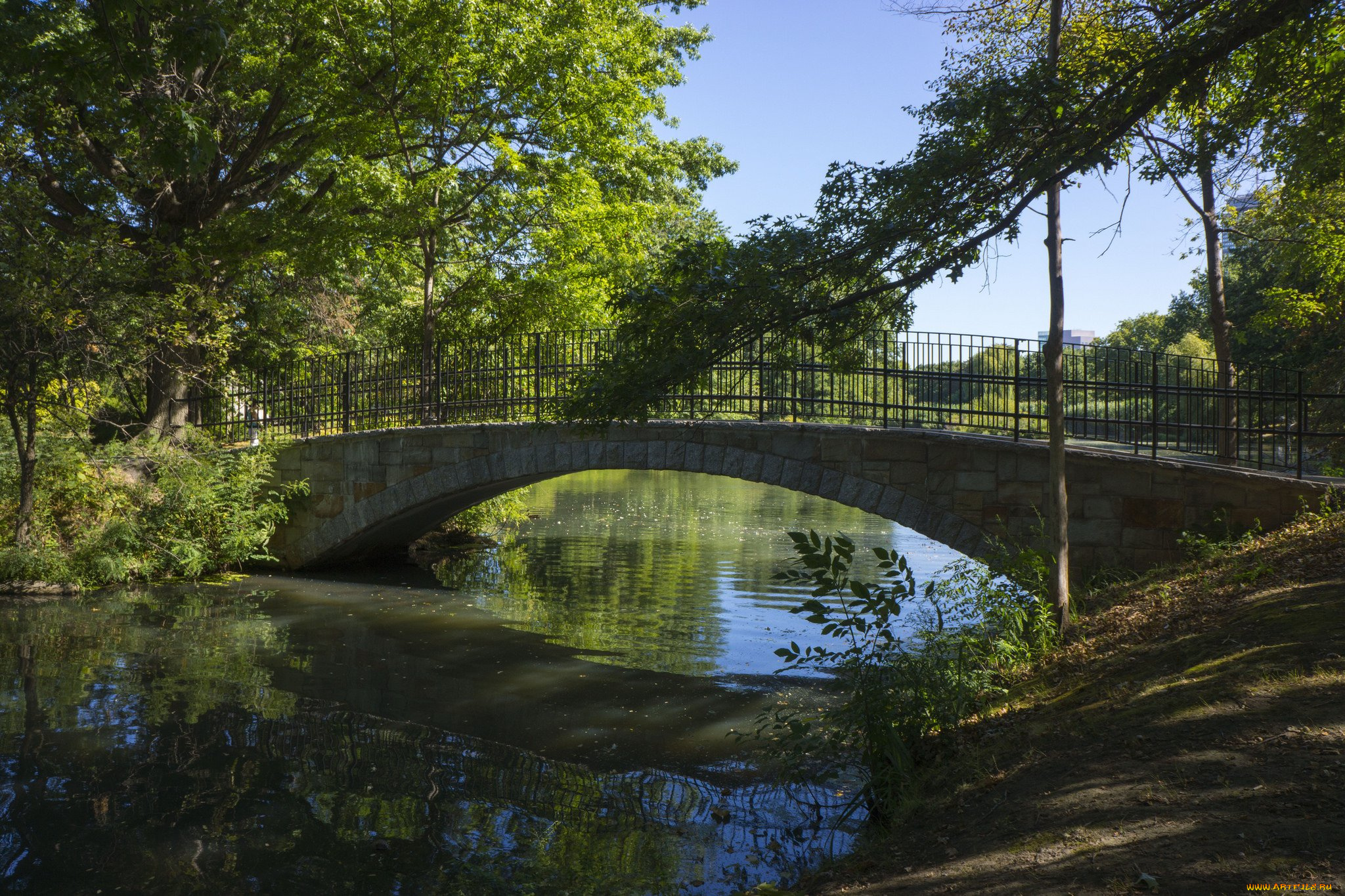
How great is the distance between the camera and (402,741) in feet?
23.0

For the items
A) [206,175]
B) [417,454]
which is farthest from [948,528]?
[206,175]

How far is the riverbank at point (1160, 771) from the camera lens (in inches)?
128

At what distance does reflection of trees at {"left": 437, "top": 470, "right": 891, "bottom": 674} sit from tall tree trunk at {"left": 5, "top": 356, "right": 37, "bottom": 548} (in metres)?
5.53

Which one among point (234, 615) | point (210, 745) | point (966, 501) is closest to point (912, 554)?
point (966, 501)

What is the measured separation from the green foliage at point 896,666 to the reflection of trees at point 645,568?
3.28 meters

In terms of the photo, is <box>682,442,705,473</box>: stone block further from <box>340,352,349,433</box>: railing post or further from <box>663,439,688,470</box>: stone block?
<box>340,352,349,433</box>: railing post

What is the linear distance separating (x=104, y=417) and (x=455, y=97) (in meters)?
7.76

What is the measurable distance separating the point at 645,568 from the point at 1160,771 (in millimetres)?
11167

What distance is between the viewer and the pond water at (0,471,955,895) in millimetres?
4902

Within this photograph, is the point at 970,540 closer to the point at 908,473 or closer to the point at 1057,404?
the point at 908,473

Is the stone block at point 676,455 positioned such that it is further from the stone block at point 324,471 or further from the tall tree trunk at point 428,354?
the stone block at point 324,471

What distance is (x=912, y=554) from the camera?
15.6m

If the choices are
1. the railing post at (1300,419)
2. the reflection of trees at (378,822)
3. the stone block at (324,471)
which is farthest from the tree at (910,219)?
the stone block at (324,471)

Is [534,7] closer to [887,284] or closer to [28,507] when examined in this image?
[28,507]
